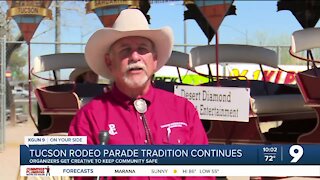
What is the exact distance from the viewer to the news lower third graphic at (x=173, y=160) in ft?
4.48

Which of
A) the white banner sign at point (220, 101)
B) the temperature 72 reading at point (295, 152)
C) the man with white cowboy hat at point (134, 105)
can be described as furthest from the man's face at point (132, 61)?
the white banner sign at point (220, 101)

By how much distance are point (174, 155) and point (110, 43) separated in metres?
0.68

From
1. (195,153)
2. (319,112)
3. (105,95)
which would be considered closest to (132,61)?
(105,95)

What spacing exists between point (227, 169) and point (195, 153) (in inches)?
4.1

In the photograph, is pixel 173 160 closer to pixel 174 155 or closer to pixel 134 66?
pixel 174 155

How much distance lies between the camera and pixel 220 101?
3547 millimetres

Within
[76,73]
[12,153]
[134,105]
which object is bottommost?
[12,153]

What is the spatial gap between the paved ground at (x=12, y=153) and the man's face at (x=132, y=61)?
1.44 meters

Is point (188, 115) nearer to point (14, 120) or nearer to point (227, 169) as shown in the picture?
point (227, 169)

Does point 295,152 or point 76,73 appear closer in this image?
point 295,152

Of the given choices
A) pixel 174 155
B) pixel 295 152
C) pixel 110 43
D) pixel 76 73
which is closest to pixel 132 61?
pixel 110 43

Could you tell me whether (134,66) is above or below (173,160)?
above

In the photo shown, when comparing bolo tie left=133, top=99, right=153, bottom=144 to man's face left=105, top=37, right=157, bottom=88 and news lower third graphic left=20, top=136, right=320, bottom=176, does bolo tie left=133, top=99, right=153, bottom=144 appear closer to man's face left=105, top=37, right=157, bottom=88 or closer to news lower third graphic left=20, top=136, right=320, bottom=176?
man's face left=105, top=37, right=157, bottom=88

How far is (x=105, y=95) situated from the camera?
1.88m
